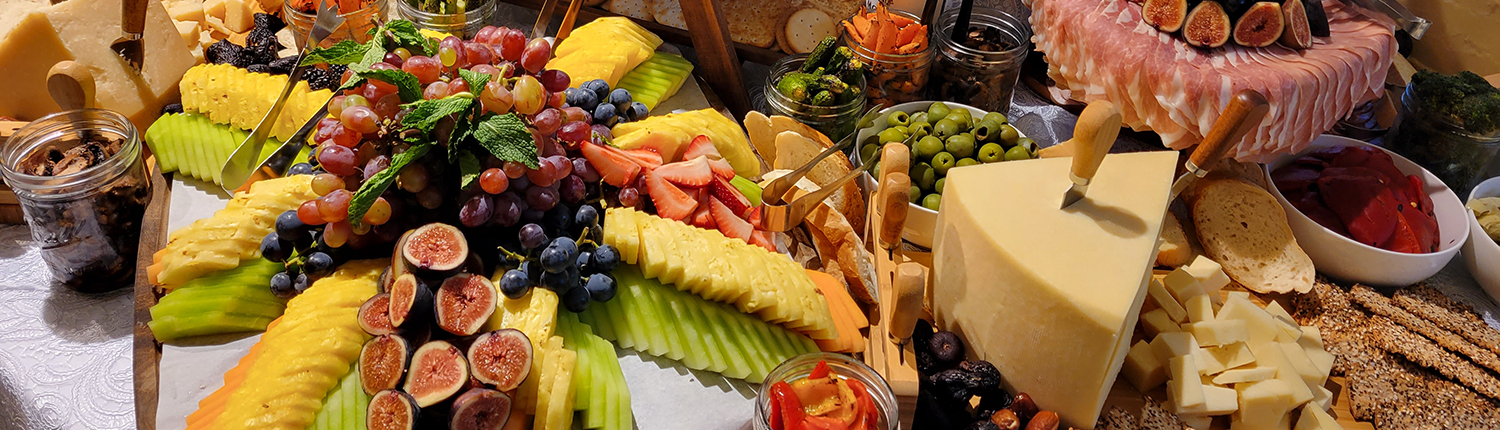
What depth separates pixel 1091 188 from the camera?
48.8 inches

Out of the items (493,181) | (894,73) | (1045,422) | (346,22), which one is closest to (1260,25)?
(894,73)

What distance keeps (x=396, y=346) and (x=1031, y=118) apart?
1672mm

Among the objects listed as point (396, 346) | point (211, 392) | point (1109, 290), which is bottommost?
point (211, 392)

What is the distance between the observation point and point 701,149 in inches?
64.6

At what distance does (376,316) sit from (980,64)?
1450 millimetres

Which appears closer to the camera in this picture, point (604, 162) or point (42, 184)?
point (42, 184)

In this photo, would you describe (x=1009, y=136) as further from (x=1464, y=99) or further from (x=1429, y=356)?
(x=1464, y=99)

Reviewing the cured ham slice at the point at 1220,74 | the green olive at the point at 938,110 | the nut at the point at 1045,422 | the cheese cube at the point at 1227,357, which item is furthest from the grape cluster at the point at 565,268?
the cured ham slice at the point at 1220,74

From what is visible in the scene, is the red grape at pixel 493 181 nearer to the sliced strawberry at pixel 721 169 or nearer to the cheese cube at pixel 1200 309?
the sliced strawberry at pixel 721 169

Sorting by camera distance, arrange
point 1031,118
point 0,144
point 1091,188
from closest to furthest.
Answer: point 1091,188, point 0,144, point 1031,118

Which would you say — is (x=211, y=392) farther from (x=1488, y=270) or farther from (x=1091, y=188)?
(x=1488, y=270)

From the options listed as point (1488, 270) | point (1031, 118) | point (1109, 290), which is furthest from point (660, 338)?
point (1488, 270)

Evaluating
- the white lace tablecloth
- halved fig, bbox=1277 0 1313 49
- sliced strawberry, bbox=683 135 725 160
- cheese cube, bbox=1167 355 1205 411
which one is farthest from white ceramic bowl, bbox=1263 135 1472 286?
the white lace tablecloth

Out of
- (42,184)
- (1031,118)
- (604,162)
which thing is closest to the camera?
(42,184)
